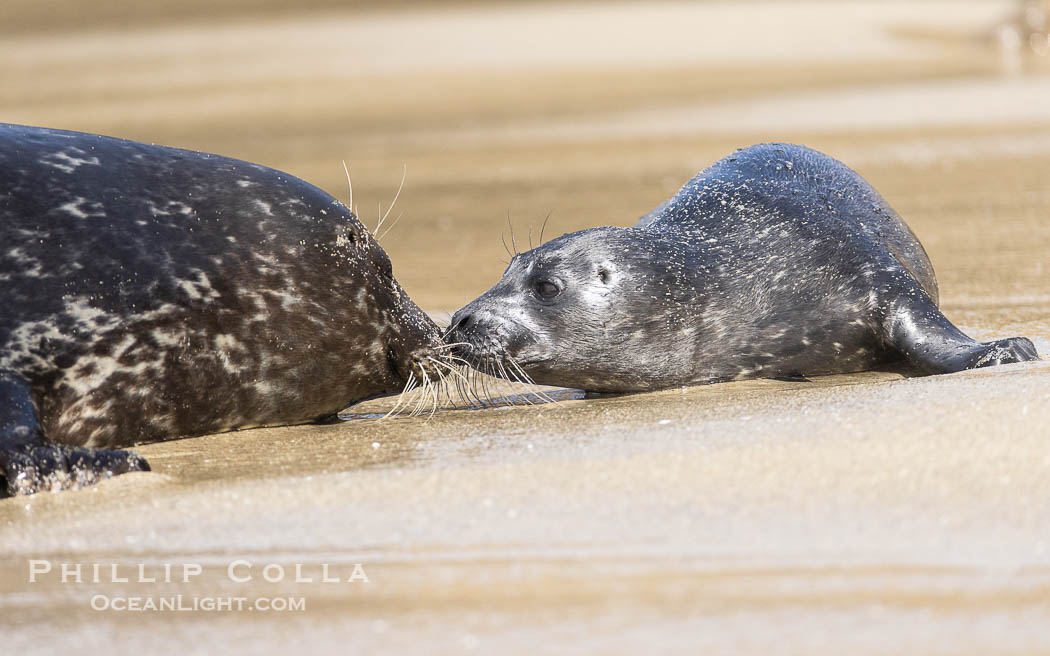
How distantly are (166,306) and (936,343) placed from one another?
2.47 meters

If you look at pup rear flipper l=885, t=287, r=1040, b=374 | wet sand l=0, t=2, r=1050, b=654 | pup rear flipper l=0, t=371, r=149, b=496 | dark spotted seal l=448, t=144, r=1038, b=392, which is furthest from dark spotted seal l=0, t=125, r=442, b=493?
pup rear flipper l=885, t=287, r=1040, b=374

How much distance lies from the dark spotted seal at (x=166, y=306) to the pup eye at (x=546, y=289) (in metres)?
0.42

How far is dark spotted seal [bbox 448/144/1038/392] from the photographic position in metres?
4.88

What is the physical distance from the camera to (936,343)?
472 cm

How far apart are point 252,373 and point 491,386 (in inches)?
46.6

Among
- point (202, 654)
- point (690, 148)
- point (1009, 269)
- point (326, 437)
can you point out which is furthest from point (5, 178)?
point (690, 148)

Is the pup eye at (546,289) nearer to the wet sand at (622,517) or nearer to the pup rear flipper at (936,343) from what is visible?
the wet sand at (622,517)

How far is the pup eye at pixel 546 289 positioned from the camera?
4969mm

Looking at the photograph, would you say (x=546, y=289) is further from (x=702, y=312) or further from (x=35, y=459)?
(x=35, y=459)

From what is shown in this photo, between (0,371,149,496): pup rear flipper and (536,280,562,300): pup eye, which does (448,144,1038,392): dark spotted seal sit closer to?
(536,280,562,300): pup eye

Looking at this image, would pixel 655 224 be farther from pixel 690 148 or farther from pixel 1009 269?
pixel 690 148

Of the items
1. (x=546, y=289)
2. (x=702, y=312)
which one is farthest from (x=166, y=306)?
(x=702, y=312)

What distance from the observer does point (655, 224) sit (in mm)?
5516

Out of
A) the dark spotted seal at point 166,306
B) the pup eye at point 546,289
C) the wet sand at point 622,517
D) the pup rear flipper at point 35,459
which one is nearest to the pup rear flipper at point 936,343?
the wet sand at point 622,517
